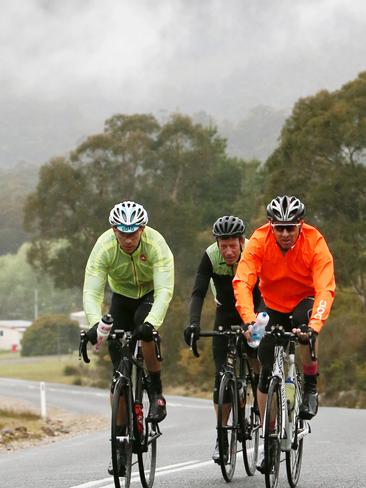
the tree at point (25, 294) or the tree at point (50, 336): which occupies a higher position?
the tree at point (25, 294)

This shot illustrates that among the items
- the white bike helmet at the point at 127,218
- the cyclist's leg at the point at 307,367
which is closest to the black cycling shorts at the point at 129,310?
the white bike helmet at the point at 127,218

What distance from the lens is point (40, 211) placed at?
235 ft

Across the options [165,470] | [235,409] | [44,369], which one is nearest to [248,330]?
[235,409]

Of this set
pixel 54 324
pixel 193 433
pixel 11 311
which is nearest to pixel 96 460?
pixel 193 433

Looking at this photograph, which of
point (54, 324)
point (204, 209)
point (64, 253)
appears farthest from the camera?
point (54, 324)

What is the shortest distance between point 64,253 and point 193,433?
2035 inches

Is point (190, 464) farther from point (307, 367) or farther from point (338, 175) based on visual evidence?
point (338, 175)

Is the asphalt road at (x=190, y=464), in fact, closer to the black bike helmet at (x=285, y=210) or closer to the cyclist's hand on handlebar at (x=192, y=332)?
the cyclist's hand on handlebar at (x=192, y=332)

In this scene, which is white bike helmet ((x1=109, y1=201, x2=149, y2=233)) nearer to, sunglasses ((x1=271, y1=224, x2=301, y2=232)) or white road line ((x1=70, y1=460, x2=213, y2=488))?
sunglasses ((x1=271, y1=224, x2=301, y2=232))

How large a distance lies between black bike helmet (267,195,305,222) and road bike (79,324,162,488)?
4.32ft

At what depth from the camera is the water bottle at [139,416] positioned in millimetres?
8906

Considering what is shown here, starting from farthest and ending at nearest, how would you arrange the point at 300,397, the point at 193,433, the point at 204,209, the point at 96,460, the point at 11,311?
the point at 11,311 → the point at 204,209 → the point at 193,433 → the point at 96,460 → the point at 300,397

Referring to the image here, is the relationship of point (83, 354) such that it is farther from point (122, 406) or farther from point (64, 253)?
point (64, 253)

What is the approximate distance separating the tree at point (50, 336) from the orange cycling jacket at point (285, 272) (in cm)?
11672
